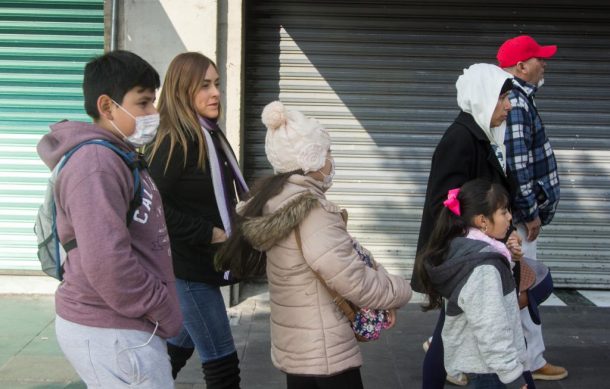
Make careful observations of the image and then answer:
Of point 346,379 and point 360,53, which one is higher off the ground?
point 360,53

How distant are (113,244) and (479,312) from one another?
62.7 inches

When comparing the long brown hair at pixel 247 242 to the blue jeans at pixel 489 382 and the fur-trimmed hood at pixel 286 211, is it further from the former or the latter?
the blue jeans at pixel 489 382

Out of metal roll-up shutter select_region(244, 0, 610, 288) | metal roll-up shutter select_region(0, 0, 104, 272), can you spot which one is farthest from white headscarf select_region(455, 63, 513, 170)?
metal roll-up shutter select_region(0, 0, 104, 272)

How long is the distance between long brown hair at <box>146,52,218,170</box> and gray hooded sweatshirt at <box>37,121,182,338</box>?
0.95 meters

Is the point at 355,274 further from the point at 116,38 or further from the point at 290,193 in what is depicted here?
the point at 116,38

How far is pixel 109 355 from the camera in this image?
2.67 metres

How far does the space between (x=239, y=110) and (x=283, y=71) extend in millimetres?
873

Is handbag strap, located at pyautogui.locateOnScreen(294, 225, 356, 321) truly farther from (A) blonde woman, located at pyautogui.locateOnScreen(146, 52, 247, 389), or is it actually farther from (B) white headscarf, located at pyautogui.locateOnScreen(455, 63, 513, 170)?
(B) white headscarf, located at pyautogui.locateOnScreen(455, 63, 513, 170)

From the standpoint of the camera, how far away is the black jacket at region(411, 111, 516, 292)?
426 centimetres

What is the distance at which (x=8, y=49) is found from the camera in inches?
274

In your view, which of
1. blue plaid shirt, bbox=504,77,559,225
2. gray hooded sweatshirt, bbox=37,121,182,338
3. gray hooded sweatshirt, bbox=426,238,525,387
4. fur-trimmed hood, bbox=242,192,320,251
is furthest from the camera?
blue plaid shirt, bbox=504,77,559,225

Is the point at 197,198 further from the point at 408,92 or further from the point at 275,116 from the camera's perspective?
the point at 408,92

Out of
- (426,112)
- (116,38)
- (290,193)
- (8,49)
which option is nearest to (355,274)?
(290,193)

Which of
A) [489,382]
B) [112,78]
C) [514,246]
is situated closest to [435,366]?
[489,382]
